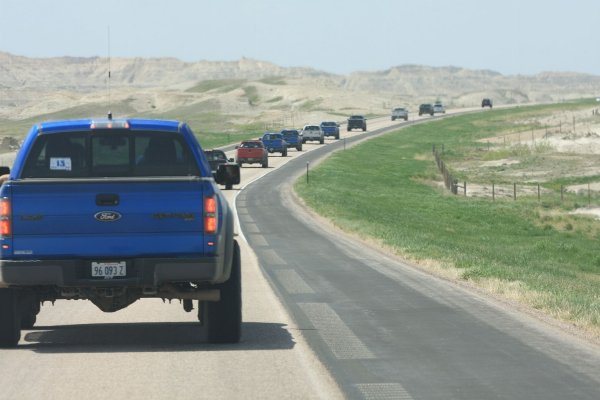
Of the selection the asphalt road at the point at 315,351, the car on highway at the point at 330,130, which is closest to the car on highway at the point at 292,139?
the car on highway at the point at 330,130

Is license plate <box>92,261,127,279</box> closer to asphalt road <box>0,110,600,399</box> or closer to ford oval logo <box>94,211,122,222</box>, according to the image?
ford oval logo <box>94,211,122,222</box>

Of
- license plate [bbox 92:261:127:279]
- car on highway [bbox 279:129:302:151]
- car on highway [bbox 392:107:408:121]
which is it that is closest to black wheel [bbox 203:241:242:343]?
license plate [bbox 92:261:127:279]

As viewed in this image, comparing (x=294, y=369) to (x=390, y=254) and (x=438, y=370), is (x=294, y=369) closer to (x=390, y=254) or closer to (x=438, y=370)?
(x=438, y=370)

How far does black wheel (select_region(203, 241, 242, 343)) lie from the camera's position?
43.0 ft

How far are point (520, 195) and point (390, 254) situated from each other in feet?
145

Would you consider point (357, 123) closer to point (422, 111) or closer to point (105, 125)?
point (422, 111)

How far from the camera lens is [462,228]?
52.9 meters

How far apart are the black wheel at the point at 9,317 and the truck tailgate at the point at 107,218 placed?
92 centimetres

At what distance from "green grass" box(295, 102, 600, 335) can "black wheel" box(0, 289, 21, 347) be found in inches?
263

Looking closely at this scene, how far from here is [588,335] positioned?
47.5 ft

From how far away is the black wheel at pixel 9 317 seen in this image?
12.8 meters

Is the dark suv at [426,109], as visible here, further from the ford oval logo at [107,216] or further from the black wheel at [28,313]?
the ford oval logo at [107,216]

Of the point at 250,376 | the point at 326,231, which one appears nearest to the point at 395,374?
the point at 250,376

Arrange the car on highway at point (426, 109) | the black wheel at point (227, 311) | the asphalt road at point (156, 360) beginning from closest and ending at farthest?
the asphalt road at point (156, 360)
the black wheel at point (227, 311)
the car on highway at point (426, 109)
